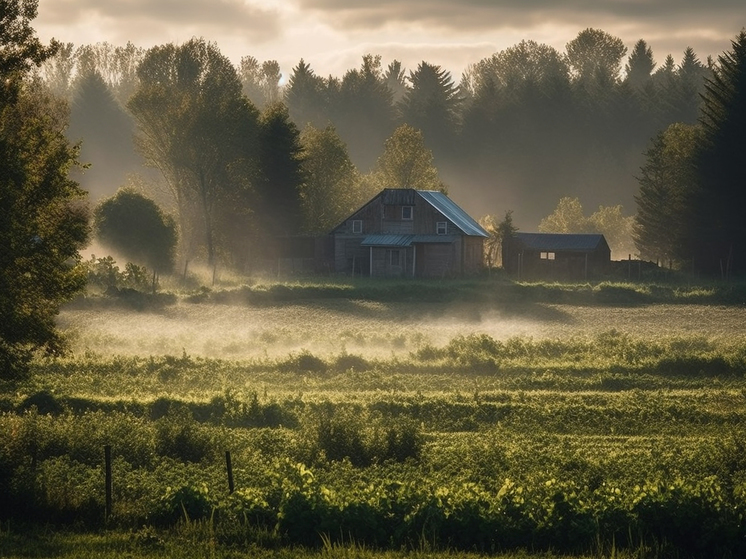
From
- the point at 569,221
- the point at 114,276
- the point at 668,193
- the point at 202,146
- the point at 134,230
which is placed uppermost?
the point at 202,146

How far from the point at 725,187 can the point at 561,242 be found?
12929mm

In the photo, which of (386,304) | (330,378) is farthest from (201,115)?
(330,378)

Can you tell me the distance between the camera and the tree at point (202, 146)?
95375 millimetres

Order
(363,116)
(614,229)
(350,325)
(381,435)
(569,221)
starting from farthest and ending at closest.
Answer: (363,116) → (614,229) → (569,221) → (350,325) → (381,435)

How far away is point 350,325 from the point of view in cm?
5997

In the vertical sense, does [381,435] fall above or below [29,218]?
below

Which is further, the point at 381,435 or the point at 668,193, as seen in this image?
the point at 668,193

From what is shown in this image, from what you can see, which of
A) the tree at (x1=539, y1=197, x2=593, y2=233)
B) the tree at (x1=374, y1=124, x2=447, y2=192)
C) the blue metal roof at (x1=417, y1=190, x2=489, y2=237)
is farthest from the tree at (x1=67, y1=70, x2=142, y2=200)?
the blue metal roof at (x1=417, y1=190, x2=489, y2=237)

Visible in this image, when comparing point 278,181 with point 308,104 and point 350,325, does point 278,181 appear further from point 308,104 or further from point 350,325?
point 308,104

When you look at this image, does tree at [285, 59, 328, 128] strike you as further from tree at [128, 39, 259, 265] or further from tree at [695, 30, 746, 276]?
tree at [695, 30, 746, 276]

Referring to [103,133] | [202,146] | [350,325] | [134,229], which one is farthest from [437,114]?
[350,325]

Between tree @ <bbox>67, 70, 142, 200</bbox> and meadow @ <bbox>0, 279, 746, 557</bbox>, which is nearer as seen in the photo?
meadow @ <bbox>0, 279, 746, 557</bbox>

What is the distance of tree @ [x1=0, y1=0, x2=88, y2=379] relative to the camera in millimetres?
28719

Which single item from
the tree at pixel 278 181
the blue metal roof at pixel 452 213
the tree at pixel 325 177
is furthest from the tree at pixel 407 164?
the tree at pixel 278 181
